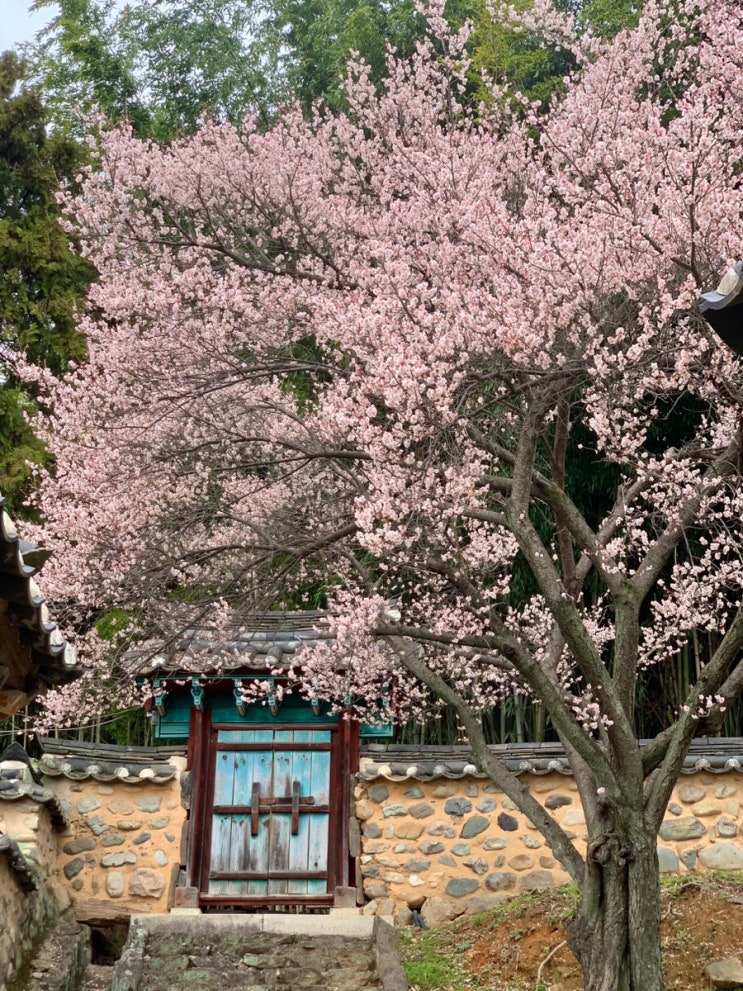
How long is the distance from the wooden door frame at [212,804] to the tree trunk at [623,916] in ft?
13.6

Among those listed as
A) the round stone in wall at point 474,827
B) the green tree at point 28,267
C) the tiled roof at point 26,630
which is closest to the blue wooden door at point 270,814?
the round stone in wall at point 474,827

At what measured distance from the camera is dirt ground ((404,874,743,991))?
7.34 m

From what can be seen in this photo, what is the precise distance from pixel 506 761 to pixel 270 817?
2252mm

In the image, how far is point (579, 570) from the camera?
7.86 metres

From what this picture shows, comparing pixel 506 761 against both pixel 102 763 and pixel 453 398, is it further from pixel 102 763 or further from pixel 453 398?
pixel 453 398

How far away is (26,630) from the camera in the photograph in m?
4.43

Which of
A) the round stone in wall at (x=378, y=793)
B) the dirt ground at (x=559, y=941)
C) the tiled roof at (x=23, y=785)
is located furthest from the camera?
the round stone in wall at (x=378, y=793)

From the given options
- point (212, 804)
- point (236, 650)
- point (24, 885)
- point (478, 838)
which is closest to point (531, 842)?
point (478, 838)

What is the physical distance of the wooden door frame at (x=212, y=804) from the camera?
995 centimetres

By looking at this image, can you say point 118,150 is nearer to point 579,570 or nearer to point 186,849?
point 579,570

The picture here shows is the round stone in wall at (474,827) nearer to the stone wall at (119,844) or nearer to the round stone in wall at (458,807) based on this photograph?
the round stone in wall at (458,807)

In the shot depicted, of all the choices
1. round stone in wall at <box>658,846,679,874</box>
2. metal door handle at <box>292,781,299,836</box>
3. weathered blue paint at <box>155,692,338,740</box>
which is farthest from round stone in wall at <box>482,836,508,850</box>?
weathered blue paint at <box>155,692,338,740</box>

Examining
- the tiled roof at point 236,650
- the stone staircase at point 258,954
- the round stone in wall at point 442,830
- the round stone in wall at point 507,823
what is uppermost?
the tiled roof at point 236,650

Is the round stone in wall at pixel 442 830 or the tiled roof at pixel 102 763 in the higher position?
the tiled roof at pixel 102 763
